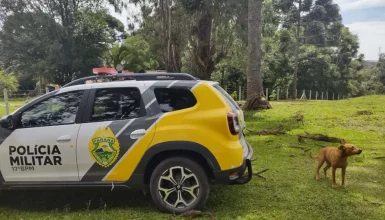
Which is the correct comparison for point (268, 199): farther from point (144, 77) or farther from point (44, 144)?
point (44, 144)

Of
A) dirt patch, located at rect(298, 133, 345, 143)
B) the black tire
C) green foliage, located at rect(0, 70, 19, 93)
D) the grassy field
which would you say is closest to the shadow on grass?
the grassy field

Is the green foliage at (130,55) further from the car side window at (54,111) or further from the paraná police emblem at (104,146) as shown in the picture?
the paraná police emblem at (104,146)

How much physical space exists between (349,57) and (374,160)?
42.9 m

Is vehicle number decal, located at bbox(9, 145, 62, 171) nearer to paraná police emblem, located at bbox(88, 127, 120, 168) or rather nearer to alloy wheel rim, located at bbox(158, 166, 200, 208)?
paraná police emblem, located at bbox(88, 127, 120, 168)

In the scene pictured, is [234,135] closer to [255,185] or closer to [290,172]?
[255,185]

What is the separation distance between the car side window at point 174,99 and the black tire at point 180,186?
583mm

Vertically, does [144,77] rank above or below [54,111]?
above

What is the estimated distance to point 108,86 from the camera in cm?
399

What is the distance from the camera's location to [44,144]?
3826 millimetres

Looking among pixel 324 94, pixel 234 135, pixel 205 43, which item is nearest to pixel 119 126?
pixel 234 135

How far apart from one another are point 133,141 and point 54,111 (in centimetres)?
110

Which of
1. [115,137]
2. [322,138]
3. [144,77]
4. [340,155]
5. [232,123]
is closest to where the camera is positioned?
[232,123]

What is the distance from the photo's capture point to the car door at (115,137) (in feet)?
12.2

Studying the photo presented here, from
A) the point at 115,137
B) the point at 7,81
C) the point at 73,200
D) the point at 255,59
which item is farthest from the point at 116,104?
the point at 7,81
